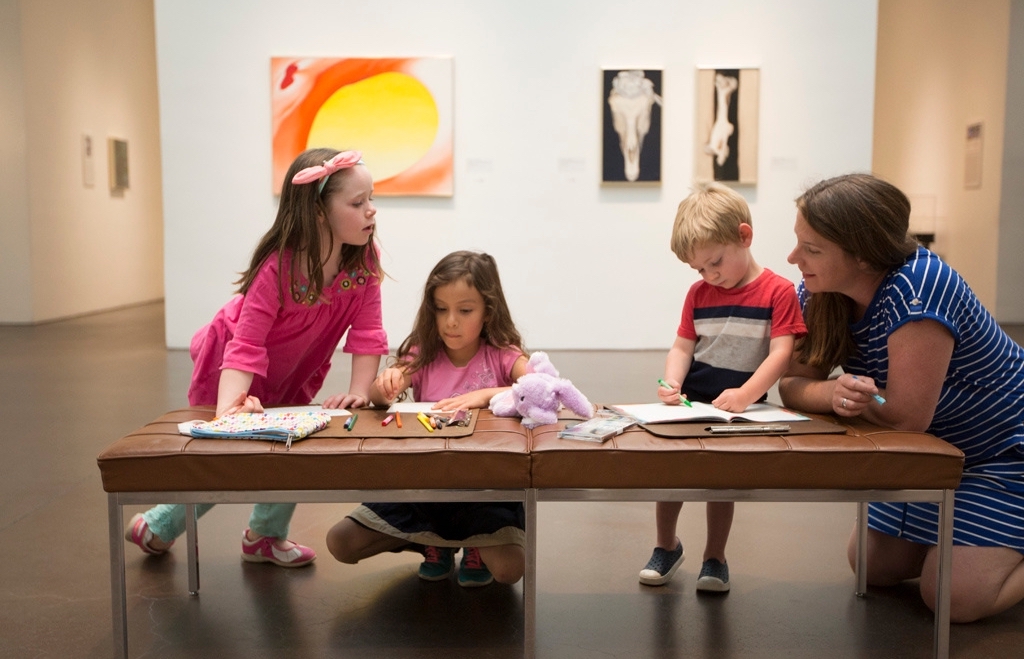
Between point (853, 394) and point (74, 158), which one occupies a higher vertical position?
point (74, 158)

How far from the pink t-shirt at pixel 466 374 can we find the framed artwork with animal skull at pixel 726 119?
5.81m

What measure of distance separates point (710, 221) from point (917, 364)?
2.15 ft

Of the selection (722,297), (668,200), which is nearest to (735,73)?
(668,200)

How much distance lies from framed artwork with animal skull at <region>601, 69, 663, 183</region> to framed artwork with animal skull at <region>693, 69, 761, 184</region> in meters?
0.36

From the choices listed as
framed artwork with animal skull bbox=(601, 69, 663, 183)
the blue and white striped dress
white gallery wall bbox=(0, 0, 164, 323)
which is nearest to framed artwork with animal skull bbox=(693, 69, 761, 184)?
framed artwork with animal skull bbox=(601, 69, 663, 183)

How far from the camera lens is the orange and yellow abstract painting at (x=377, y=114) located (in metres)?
8.42

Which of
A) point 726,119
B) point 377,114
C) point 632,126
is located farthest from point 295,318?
point 726,119

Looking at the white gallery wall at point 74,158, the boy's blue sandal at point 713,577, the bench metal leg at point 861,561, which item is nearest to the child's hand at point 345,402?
the boy's blue sandal at point 713,577

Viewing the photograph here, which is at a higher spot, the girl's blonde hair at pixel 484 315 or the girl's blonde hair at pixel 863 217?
the girl's blonde hair at pixel 863 217

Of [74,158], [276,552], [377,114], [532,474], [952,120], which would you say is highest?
[952,120]

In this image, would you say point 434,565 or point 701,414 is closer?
point 701,414

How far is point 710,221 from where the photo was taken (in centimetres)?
270

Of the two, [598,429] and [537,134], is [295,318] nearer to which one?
[598,429]

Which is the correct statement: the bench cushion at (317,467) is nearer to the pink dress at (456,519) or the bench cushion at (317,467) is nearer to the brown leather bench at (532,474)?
the brown leather bench at (532,474)
